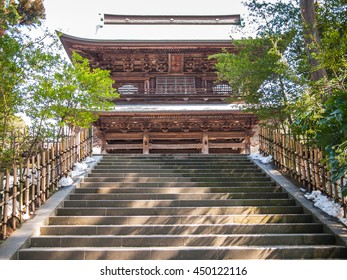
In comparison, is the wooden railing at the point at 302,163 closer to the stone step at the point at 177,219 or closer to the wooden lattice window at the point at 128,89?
the stone step at the point at 177,219

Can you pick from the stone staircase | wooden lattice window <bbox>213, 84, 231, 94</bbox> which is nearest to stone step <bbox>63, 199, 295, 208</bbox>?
the stone staircase

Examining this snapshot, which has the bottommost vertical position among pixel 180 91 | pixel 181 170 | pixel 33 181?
pixel 181 170

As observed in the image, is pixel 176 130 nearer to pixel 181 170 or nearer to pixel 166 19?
pixel 181 170

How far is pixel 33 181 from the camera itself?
6094 mm

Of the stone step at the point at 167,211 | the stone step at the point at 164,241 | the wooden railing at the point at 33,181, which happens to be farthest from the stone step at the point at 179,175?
the stone step at the point at 164,241

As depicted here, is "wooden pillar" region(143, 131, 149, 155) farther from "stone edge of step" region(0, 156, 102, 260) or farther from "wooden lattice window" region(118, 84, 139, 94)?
"stone edge of step" region(0, 156, 102, 260)

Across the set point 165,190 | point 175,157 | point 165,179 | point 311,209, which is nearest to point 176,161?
point 175,157

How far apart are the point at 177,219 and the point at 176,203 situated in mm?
728

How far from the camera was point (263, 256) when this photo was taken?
4.75 m

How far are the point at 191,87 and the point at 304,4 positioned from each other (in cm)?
788

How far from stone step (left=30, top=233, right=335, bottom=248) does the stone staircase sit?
0.05 feet

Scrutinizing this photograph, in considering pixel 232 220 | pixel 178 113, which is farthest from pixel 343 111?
pixel 178 113

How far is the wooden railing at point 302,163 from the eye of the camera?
611cm

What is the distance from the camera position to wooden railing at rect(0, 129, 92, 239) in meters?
5.20
